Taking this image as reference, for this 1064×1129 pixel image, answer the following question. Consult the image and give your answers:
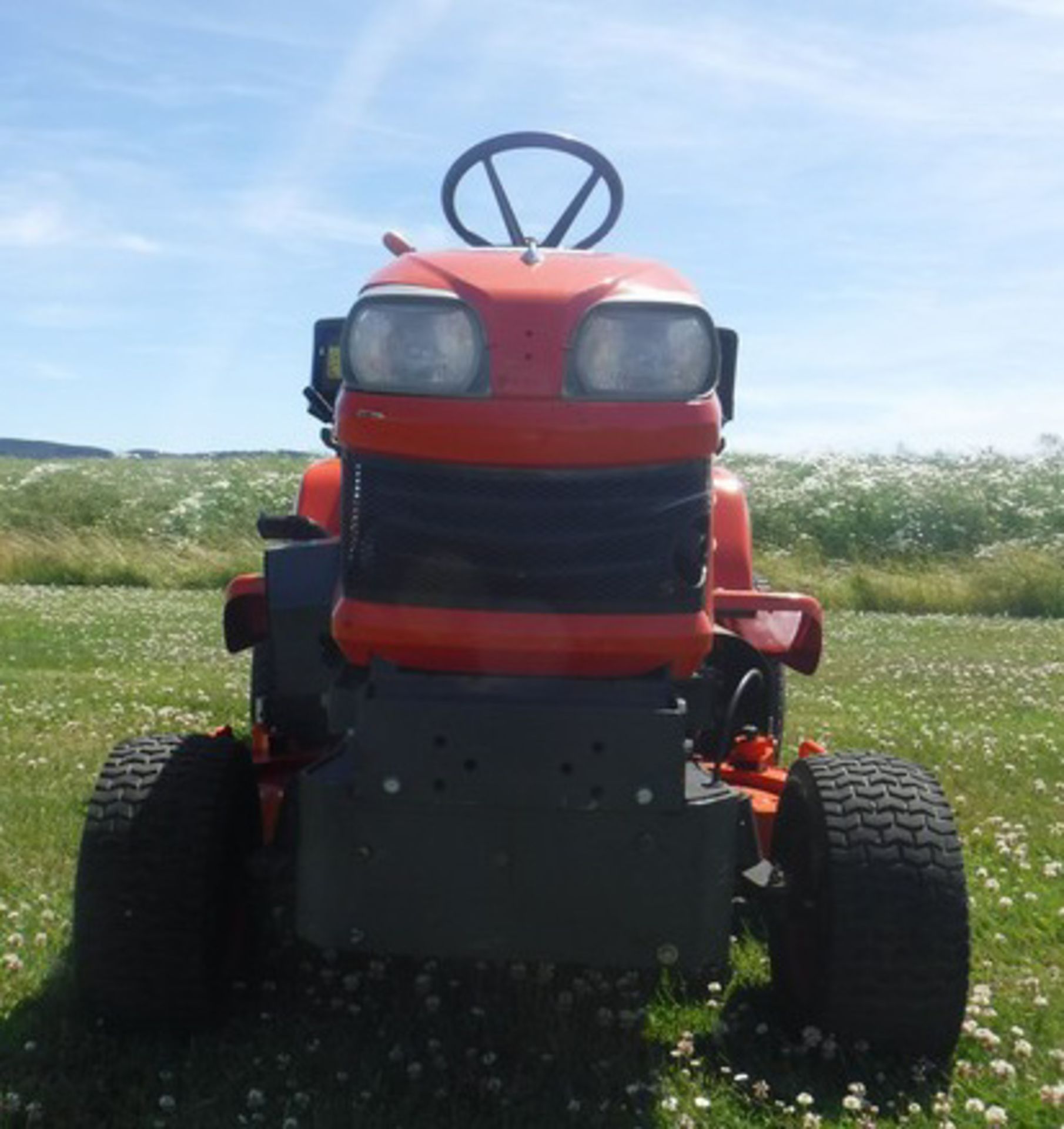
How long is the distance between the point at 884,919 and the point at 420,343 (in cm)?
158

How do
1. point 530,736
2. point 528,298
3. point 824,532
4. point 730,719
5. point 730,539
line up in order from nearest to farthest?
point 530,736
point 528,298
point 730,719
point 730,539
point 824,532

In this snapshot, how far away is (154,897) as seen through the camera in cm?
359

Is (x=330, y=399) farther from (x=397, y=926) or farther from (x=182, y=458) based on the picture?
(x=182, y=458)

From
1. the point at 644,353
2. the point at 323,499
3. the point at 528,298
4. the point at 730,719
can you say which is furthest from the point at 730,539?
the point at 528,298

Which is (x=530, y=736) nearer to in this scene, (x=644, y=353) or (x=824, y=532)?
(x=644, y=353)

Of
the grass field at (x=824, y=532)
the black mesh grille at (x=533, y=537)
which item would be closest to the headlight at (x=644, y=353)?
the black mesh grille at (x=533, y=537)

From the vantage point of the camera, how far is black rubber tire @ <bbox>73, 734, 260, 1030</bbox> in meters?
3.60

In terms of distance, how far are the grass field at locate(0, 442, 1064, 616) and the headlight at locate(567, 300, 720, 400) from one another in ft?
51.9

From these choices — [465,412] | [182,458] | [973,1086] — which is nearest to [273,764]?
[465,412]

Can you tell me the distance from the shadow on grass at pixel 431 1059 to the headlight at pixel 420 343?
147 cm

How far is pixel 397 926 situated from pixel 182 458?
4872 cm

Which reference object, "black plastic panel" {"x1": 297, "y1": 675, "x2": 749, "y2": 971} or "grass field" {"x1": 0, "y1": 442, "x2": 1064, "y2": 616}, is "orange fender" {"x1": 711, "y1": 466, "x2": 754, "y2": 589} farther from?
"grass field" {"x1": 0, "y1": 442, "x2": 1064, "y2": 616}

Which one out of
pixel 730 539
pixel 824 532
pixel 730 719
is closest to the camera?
pixel 730 719

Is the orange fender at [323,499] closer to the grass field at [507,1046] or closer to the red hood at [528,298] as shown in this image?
the grass field at [507,1046]
